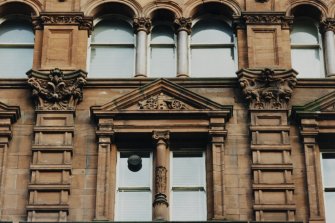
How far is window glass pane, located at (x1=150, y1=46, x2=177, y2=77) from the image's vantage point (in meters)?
36.2

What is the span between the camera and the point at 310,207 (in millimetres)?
32188

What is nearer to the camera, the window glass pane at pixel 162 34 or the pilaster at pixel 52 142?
the pilaster at pixel 52 142

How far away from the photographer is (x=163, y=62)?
36531mm

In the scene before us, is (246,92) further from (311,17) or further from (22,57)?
(22,57)

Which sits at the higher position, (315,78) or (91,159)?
(315,78)

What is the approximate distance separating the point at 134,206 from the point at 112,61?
18.8 ft

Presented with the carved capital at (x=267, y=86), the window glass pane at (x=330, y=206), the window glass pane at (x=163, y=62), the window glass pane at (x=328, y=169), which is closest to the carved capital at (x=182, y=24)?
the window glass pane at (x=163, y=62)

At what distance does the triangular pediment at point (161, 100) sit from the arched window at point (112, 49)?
1.76 meters

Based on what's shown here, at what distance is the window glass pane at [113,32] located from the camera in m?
37.1

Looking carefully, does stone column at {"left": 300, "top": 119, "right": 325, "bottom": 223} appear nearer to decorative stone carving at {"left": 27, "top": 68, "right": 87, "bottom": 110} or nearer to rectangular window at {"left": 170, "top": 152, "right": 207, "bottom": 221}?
rectangular window at {"left": 170, "top": 152, "right": 207, "bottom": 221}

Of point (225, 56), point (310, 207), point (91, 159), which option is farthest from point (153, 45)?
point (310, 207)

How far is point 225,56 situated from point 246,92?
2562 mm

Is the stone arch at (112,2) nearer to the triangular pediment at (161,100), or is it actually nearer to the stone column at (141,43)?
the stone column at (141,43)

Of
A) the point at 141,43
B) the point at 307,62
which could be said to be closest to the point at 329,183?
the point at 307,62
